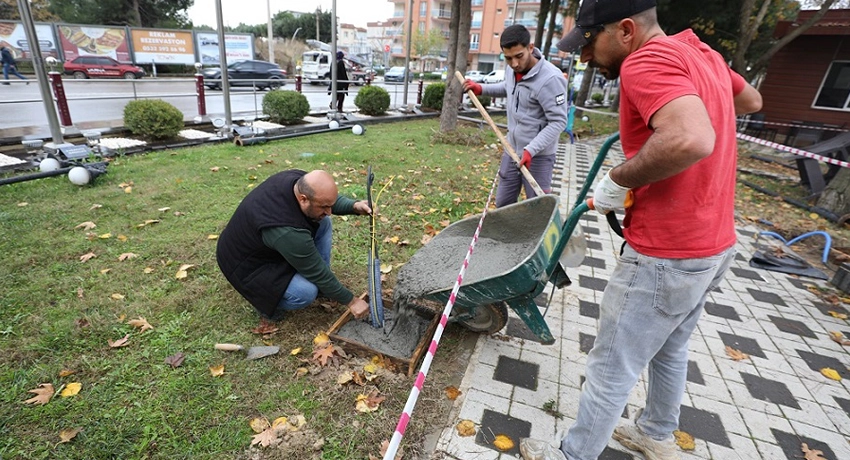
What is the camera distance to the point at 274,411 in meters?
2.28

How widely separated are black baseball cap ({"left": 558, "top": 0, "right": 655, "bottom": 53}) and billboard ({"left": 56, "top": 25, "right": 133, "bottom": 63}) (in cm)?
2798

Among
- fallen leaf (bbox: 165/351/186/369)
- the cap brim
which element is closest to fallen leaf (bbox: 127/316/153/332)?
fallen leaf (bbox: 165/351/186/369)

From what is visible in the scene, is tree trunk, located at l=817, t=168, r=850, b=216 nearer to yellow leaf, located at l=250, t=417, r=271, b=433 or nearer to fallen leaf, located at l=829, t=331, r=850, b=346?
fallen leaf, located at l=829, t=331, r=850, b=346

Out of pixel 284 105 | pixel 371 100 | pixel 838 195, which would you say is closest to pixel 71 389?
pixel 284 105

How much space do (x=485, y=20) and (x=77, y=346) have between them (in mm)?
57263

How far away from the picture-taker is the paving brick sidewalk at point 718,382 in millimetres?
2264

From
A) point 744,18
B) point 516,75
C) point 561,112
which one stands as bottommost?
point 561,112

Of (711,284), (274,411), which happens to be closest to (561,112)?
(711,284)

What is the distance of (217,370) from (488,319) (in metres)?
1.74

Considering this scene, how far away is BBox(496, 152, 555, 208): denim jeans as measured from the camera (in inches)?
148

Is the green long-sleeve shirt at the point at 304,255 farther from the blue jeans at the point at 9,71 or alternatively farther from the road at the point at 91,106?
the blue jeans at the point at 9,71

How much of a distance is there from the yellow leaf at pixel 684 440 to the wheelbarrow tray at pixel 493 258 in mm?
1112

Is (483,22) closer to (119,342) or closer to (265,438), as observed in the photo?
(119,342)

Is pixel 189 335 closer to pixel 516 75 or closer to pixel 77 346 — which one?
pixel 77 346
